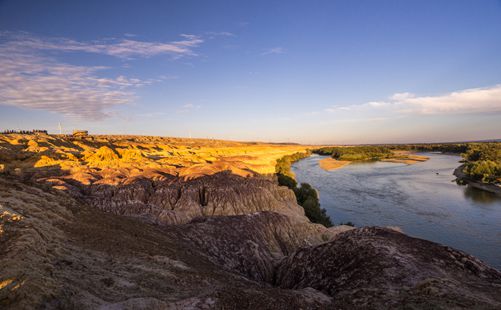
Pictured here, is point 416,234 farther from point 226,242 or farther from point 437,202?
point 226,242

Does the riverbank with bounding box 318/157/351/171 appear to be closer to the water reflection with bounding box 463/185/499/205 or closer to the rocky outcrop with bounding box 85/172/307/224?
the water reflection with bounding box 463/185/499/205

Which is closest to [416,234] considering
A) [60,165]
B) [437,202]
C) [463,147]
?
[437,202]

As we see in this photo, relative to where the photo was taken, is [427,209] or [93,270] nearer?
[93,270]

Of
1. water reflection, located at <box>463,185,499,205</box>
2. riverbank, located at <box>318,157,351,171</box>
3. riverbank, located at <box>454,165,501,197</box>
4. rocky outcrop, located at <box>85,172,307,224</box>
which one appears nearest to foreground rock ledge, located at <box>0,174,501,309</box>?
rocky outcrop, located at <box>85,172,307,224</box>

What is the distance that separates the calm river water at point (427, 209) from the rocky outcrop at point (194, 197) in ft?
38.5

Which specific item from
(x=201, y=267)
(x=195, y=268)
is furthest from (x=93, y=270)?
(x=201, y=267)

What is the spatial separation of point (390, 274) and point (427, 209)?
37.3m

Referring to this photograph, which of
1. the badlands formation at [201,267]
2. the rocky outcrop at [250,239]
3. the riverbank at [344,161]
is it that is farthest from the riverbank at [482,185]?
the badlands formation at [201,267]

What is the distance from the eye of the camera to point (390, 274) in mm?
10141

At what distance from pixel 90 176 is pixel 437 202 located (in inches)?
1876

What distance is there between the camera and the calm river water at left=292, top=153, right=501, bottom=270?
31.2 metres

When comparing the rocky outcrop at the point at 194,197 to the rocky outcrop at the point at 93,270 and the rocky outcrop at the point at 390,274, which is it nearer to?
the rocky outcrop at the point at 93,270

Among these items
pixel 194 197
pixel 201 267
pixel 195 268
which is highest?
pixel 195 268

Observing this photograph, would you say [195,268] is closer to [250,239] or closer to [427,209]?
[250,239]
